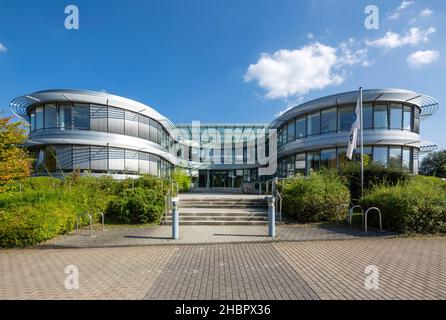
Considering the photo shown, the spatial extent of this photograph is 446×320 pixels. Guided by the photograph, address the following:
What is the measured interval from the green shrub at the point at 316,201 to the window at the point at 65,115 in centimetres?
1923

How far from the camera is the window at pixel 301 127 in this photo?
73.3ft

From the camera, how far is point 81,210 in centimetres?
915

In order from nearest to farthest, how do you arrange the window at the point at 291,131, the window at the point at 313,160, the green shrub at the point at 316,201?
the green shrub at the point at 316,201 → the window at the point at 313,160 → the window at the point at 291,131

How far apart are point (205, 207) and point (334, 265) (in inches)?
285

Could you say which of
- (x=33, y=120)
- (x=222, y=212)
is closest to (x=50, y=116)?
(x=33, y=120)

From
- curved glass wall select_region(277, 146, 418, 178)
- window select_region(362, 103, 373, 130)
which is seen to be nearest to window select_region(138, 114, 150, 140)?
curved glass wall select_region(277, 146, 418, 178)

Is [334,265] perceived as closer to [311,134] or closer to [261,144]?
[311,134]

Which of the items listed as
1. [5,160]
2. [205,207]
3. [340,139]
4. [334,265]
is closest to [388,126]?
[340,139]

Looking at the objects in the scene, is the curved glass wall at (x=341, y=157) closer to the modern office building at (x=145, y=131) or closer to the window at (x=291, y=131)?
the modern office building at (x=145, y=131)

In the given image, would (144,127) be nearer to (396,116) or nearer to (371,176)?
(371,176)

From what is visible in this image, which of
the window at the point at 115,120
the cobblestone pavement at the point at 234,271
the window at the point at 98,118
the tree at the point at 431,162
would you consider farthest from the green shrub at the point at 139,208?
the tree at the point at 431,162

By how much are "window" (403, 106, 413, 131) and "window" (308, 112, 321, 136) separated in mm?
6600

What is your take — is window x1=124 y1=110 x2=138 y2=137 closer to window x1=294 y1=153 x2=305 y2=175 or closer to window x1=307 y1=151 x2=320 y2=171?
window x1=294 y1=153 x2=305 y2=175

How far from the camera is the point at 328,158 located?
66.4 feet
